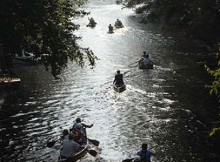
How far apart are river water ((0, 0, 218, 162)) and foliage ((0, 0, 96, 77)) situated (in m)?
6.27

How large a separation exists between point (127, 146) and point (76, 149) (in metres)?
3.78

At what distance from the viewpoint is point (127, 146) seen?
24.1 meters

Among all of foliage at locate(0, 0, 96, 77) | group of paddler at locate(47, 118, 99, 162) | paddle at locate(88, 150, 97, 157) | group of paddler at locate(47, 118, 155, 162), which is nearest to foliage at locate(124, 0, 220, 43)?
group of paddler at locate(47, 118, 99, 162)

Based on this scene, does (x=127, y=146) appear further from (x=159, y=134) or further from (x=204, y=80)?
(x=204, y=80)

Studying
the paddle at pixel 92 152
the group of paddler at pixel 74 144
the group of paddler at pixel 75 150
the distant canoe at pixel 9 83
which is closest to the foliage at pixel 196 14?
the distant canoe at pixel 9 83

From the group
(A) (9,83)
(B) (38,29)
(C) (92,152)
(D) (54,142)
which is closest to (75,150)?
(C) (92,152)

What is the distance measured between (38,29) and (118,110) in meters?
13.2

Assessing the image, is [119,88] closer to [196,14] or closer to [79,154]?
[79,154]

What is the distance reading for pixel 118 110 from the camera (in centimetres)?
3097

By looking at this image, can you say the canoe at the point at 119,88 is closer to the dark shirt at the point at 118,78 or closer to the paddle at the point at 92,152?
the dark shirt at the point at 118,78

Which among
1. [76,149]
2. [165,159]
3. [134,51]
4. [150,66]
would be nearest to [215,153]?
→ [165,159]

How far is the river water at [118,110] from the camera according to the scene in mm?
23656

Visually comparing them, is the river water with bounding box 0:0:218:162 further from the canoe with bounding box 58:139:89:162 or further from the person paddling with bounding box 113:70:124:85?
the person paddling with bounding box 113:70:124:85

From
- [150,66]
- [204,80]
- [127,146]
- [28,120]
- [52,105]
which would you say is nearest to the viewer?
[127,146]
